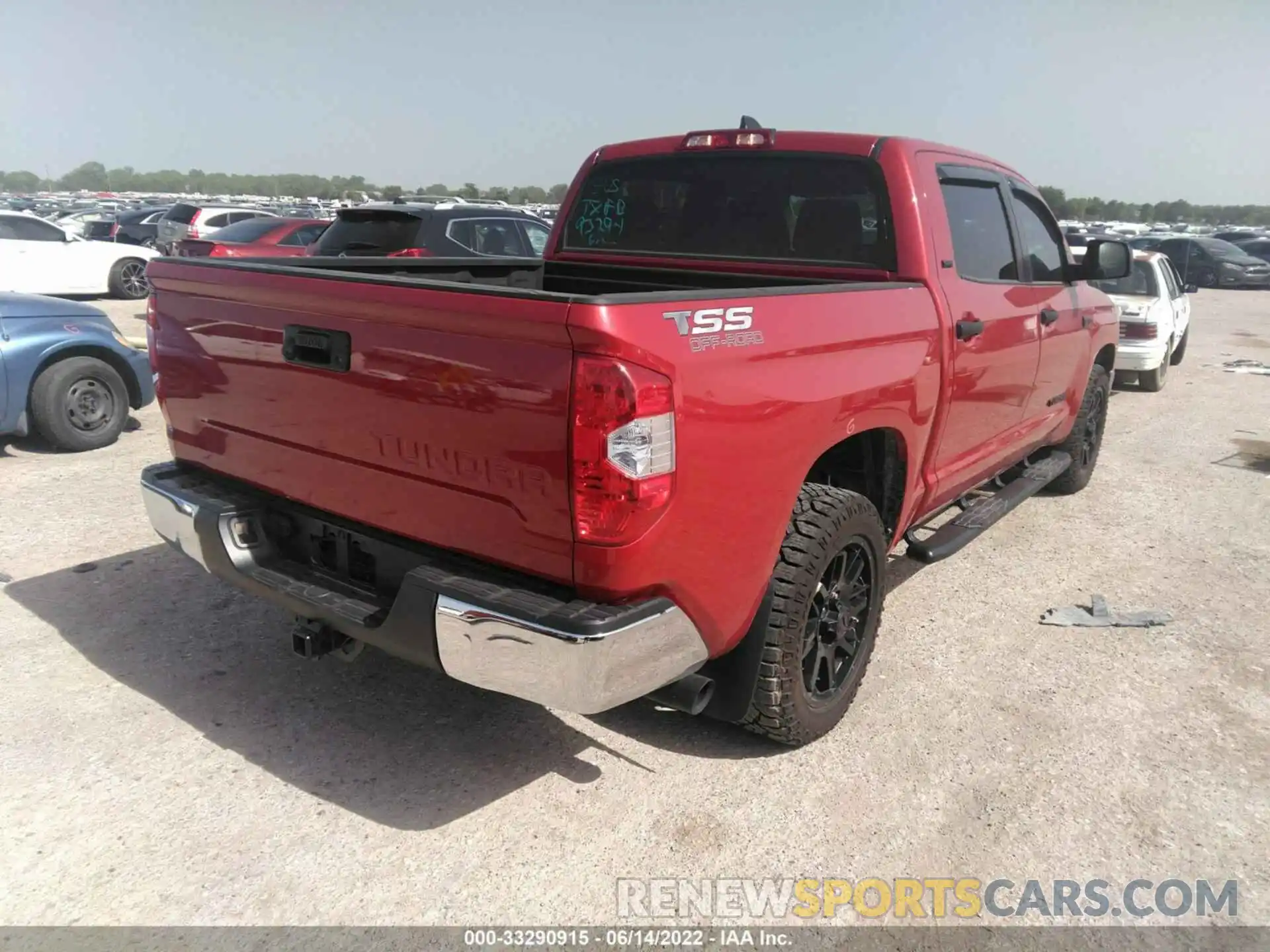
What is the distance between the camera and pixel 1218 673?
4004 mm

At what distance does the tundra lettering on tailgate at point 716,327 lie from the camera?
241 centimetres

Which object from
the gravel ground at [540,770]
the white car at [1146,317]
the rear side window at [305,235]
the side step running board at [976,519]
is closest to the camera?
the gravel ground at [540,770]

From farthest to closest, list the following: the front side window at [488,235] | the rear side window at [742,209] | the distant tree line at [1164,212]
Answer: the distant tree line at [1164,212] → the front side window at [488,235] → the rear side window at [742,209]

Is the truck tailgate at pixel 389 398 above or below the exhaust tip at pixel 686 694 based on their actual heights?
above

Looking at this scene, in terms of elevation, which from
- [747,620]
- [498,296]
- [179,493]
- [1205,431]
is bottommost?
[1205,431]

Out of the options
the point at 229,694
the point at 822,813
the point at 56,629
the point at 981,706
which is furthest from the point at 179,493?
the point at 981,706

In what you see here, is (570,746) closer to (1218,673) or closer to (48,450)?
(1218,673)

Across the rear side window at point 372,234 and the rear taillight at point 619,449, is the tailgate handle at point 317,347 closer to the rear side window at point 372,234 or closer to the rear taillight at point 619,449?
the rear taillight at point 619,449

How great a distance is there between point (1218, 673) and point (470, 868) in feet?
10.6

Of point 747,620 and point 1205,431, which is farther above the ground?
point 747,620

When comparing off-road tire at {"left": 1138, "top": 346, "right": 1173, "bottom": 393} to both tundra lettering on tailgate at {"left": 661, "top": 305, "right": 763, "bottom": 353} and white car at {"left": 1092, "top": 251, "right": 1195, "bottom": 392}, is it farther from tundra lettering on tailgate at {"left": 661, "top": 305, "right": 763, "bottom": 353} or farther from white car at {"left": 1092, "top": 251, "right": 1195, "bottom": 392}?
tundra lettering on tailgate at {"left": 661, "top": 305, "right": 763, "bottom": 353}

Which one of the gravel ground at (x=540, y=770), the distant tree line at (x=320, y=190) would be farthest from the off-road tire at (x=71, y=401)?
the distant tree line at (x=320, y=190)

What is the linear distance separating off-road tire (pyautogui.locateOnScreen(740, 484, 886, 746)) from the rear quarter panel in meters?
0.12

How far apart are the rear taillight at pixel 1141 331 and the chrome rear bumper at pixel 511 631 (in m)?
9.79
